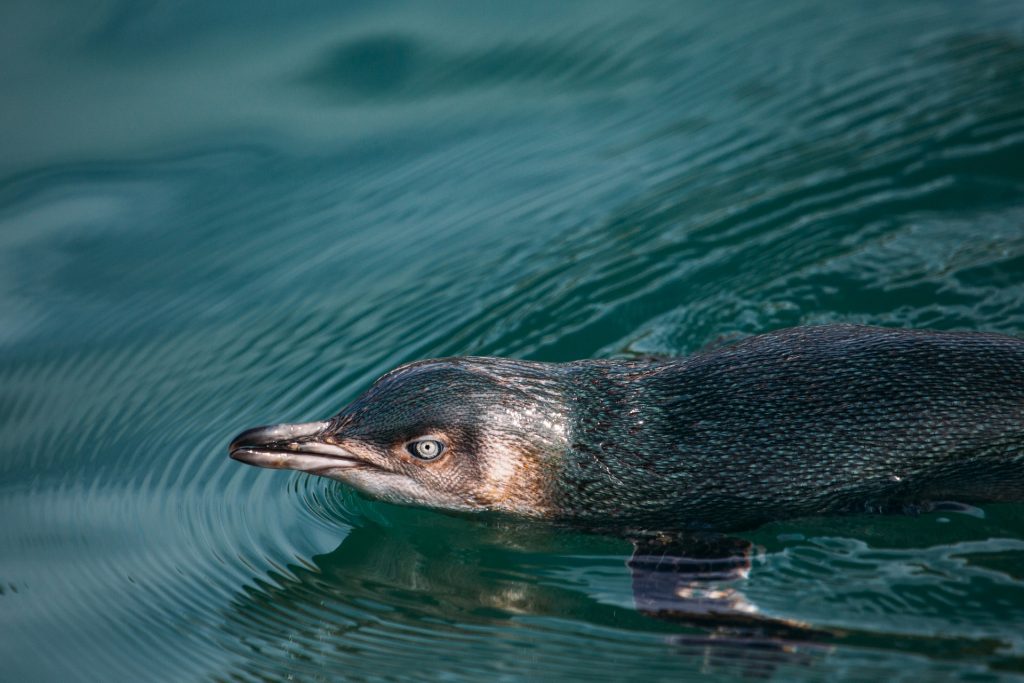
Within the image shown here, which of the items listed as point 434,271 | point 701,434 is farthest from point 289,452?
point 434,271

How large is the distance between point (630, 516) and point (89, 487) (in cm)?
387

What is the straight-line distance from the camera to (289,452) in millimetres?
6781

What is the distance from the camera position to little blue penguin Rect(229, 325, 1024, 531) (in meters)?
6.43

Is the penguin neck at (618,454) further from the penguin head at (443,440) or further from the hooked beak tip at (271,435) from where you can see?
the hooked beak tip at (271,435)

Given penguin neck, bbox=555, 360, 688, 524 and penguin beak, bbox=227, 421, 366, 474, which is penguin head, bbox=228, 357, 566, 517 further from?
penguin neck, bbox=555, 360, 688, 524

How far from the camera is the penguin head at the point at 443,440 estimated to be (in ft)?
22.2

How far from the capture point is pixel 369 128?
1145 cm

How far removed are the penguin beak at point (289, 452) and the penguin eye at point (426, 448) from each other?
33 cm

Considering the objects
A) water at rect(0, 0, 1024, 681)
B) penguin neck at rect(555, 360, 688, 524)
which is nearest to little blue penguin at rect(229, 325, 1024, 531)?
penguin neck at rect(555, 360, 688, 524)

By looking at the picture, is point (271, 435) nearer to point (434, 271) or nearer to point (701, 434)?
point (701, 434)

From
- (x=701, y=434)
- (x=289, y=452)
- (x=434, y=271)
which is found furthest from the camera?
(x=434, y=271)

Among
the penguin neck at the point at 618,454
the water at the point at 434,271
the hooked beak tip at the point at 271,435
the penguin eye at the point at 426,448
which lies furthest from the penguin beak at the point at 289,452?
the penguin neck at the point at 618,454

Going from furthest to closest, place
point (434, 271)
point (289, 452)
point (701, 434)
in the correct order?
point (434, 271) < point (289, 452) < point (701, 434)

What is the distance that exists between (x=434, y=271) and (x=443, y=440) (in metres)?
3.28
